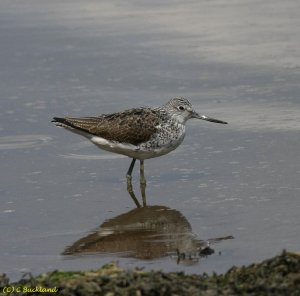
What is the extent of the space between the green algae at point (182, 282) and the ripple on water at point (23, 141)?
4049 mm

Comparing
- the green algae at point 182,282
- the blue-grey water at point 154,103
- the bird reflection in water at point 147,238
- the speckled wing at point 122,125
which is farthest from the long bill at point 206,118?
the green algae at point 182,282

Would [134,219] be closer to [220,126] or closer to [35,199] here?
[35,199]

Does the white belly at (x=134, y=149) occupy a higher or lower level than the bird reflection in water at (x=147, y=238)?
higher

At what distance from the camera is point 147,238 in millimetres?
7773

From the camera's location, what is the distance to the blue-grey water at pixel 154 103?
7.80m

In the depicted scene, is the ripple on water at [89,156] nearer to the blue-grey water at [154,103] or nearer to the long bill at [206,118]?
the blue-grey water at [154,103]

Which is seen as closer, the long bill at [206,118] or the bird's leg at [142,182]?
the bird's leg at [142,182]

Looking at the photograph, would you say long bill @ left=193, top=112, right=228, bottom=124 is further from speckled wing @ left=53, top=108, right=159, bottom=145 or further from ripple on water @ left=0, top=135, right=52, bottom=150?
ripple on water @ left=0, top=135, right=52, bottom=150

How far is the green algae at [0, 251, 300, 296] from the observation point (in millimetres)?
5699

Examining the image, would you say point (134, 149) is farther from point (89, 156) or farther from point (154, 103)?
point (154, 103)

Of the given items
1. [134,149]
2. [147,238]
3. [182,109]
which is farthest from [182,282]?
[182,109]

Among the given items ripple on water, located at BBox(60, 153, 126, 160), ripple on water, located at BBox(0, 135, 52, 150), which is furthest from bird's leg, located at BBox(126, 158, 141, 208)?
ripple on water, located at BBox(0, 135, 52, 150)

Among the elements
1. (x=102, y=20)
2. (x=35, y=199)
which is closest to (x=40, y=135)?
(x=35, y=199)

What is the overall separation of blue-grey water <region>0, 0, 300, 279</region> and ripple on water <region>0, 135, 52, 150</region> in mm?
12
